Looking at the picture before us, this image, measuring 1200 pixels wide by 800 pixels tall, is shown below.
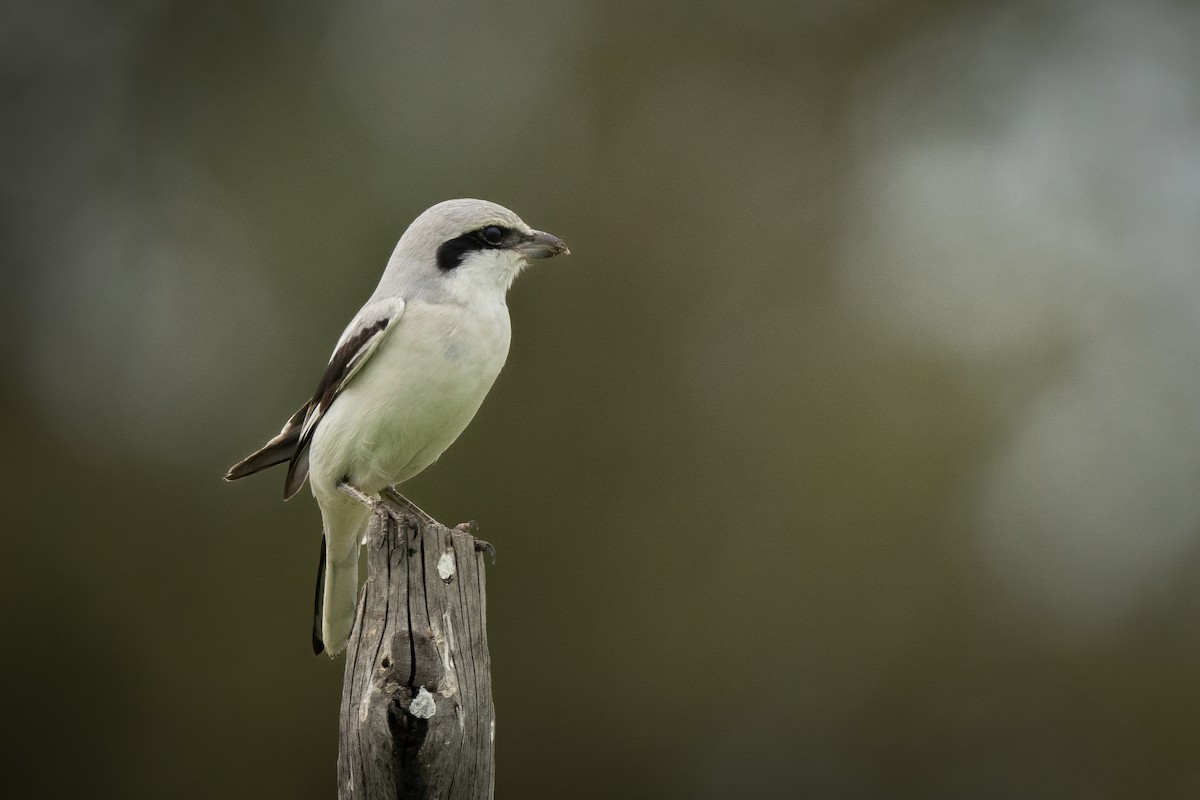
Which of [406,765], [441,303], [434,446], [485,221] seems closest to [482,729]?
[406,765]

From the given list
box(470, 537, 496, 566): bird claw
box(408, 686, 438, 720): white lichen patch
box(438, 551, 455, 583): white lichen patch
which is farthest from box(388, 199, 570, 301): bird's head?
box(408, 686, 438, 720): white lichen patch

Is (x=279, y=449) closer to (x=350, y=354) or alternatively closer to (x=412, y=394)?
(x=350, y=354)

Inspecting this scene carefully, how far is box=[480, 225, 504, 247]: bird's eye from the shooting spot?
169 inches

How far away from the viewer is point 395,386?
397 centimetres

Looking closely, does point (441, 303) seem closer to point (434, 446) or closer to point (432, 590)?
point (434, 446)

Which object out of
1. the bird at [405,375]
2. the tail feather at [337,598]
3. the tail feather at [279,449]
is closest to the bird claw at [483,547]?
the bird at [405,375]

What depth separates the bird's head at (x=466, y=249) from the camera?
Result: 13.8 ft

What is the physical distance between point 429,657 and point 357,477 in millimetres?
1217

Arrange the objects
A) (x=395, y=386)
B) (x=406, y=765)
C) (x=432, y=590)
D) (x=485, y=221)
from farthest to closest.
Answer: (x=485, y=221), (x=395, y=386), (x=432, y=590), (x=406, y=765)

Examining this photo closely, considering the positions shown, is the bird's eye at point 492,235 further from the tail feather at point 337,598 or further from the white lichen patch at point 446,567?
the white lichen patch at point 446,567

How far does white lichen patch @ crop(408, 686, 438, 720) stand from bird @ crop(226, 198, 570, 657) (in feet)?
3.53

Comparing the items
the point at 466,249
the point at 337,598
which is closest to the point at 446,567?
the point at 337,598

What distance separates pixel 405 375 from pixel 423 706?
133 centimetres

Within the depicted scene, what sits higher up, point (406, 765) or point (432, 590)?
point (432, 590)
